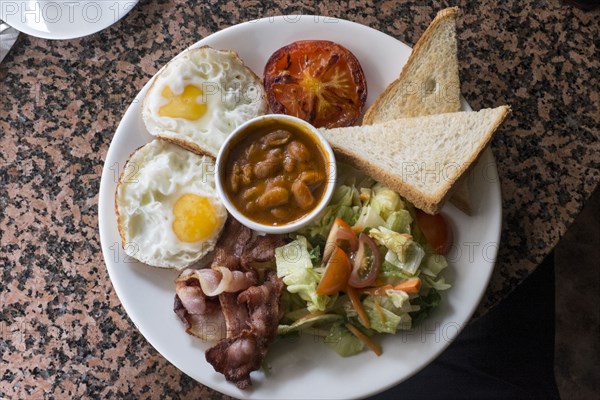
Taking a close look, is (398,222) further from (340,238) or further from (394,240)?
(340,238)

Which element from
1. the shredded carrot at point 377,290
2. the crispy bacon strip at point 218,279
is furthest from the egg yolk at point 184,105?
the shredded carrot at point 377,290

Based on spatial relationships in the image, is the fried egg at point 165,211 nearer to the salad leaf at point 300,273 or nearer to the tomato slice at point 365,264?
the salad leaf at point 300,273

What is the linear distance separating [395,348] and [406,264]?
0.35 meters

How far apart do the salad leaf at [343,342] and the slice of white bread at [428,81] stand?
87 centimetres

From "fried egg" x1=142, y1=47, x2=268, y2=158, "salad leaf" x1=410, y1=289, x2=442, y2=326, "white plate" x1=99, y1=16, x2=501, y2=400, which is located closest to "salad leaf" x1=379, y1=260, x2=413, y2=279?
"salad leaf" x1=410, y1=289, x2=442, y2=326

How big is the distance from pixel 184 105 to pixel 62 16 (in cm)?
86

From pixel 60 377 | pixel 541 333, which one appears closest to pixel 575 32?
pixel 541 333

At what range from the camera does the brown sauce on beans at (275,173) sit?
243 cm

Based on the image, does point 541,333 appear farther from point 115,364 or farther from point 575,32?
point 115,364

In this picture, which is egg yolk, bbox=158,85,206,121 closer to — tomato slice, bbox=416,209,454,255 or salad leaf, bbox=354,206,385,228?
salad leaf, bbox=354,206,385,228

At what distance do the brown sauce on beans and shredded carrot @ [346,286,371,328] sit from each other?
36 cm

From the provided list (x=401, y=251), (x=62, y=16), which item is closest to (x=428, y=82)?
(x=401, y=251)

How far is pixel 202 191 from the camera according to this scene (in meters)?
2.53

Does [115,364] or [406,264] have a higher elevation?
[406,264]
